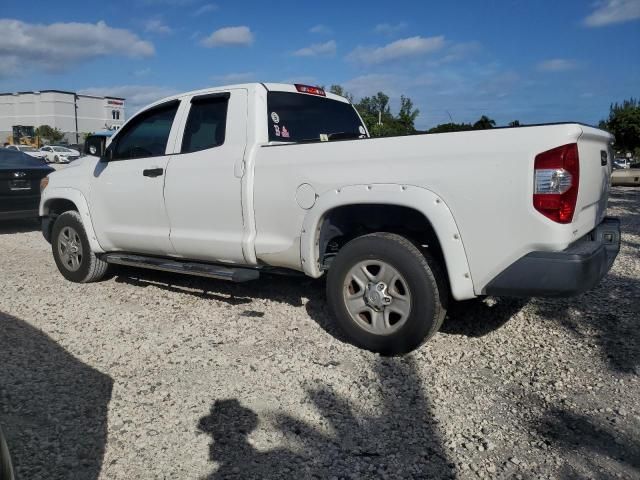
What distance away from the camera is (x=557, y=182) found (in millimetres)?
3092

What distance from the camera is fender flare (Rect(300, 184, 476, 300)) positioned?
3.42 m

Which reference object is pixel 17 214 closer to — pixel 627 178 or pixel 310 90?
pixel 310 90

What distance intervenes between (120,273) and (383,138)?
426 cm

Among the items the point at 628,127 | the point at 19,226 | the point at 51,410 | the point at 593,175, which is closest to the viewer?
the point at 51,410

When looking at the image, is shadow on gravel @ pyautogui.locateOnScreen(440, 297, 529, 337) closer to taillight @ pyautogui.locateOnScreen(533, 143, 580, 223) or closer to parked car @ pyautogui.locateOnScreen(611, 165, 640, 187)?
taillight @ pyautogui.locateOnScreen(533, 143, 580, 223)

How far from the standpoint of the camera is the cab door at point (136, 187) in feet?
16.7

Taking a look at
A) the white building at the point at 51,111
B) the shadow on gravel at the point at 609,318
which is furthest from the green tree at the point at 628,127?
the white building at the point at 51,111

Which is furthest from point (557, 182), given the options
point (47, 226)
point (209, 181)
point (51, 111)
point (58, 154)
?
point (51, 111)

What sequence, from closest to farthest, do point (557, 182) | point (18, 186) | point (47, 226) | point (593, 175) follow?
1. point (557, 182)
2. point (593, 175)
3. point (47, 226)
4. point (18, 186)

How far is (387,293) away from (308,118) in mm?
2006

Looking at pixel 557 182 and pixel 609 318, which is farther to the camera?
pixel 609 318

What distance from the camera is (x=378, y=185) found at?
144 inches

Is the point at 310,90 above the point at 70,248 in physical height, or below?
above

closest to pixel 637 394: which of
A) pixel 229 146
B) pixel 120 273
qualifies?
pixel 229 146
